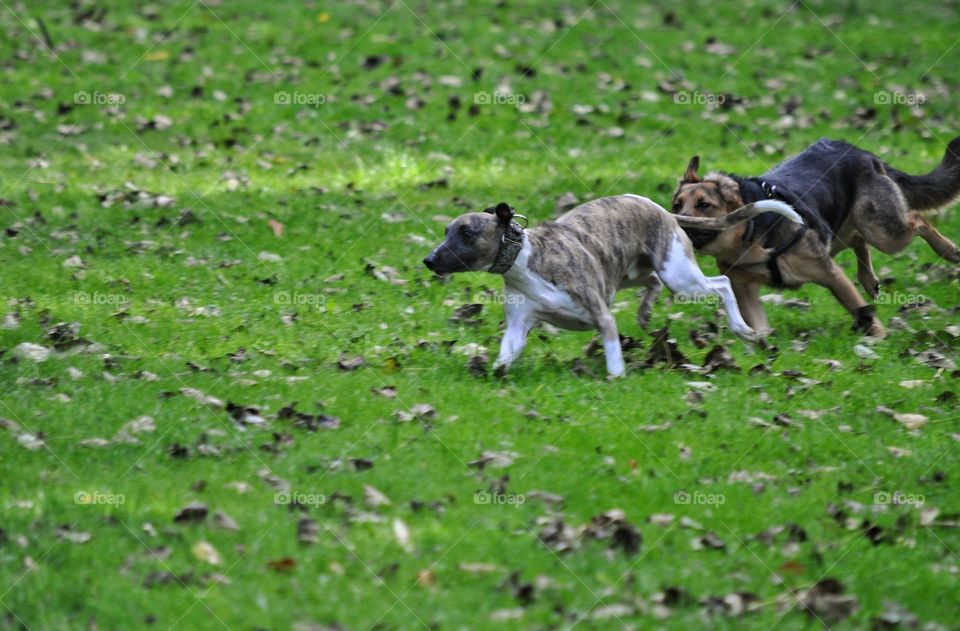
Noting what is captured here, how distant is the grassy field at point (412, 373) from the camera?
18.6 feet

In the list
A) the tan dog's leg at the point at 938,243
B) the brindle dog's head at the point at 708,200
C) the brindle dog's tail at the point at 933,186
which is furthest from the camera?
the tan dog's leg at the point at 938,243

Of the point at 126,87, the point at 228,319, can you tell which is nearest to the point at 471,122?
the point at 126,87

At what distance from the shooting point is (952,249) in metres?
10.2

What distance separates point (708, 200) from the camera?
29.5 feet

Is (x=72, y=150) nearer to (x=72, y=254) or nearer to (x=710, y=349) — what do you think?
(x=72, y=254)

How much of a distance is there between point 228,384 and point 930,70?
40.2 ft

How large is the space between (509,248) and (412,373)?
3.42ft

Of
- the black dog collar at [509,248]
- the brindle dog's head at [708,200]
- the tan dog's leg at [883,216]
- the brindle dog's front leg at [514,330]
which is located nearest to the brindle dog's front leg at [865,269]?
the tan dog's leg at [883,216]

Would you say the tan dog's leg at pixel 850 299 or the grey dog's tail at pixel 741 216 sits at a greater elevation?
the grey dog's tail at pixel 741 216

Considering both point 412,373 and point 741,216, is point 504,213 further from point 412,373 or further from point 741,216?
point 741,216

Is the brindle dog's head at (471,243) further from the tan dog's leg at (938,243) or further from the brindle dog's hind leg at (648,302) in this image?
the tan dog's leg at (938,243)

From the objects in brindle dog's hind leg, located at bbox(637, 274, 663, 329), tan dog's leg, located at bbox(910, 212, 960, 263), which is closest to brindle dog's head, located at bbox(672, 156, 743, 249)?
brindle dog's hind leg, located at bbox(637, 274, 663, 329)

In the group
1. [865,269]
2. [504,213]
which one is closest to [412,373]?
[504,213]

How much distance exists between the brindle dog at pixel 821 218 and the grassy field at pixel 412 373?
16.8 inches
